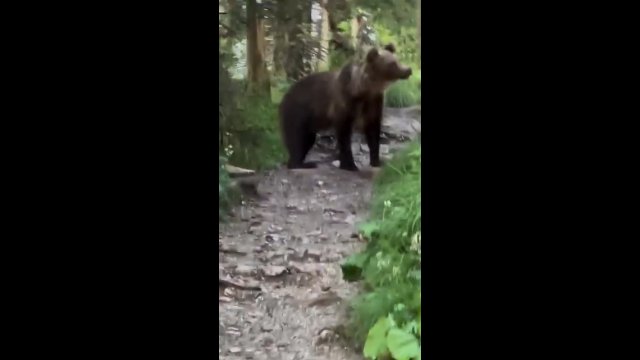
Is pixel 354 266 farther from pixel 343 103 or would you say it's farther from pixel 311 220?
pixel 343 103

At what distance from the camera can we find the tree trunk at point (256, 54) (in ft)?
4.30

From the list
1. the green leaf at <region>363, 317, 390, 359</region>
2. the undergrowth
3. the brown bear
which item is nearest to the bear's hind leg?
the brown bear

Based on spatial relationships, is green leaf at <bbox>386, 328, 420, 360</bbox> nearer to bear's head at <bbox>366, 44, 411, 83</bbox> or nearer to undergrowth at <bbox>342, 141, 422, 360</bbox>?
undergrowth at <bbox>342, 141, 422, 360</bbox>

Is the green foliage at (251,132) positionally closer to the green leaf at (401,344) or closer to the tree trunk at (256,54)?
the tree trunk at (256,54)

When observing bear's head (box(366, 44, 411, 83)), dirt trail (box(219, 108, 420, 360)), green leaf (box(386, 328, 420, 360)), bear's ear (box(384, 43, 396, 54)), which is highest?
bear's ear (box(384, 43, 396, 54))

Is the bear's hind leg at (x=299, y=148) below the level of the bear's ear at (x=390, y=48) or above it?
below

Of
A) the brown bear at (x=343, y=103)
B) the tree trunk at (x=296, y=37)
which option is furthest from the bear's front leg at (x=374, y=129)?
the tree trunk at (x=296, y=37)

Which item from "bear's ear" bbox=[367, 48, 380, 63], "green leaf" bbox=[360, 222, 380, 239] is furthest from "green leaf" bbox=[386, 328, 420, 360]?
"bear's ear" bbox=[367, 48, 380, 63]

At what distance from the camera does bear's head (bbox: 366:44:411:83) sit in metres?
1.31

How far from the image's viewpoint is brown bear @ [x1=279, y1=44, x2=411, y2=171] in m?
1.32

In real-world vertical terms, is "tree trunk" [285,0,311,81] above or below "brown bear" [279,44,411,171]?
above

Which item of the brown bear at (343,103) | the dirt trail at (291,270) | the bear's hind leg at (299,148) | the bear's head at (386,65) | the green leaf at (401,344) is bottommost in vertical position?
the green leaf at (401,344)
